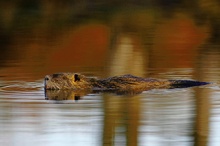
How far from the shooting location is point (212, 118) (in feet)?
30.0

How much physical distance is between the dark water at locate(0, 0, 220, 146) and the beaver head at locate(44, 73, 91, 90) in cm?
25

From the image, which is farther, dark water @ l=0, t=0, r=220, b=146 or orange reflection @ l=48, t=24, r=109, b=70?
orange reflection @ l=48, t=24, r=109, b=70

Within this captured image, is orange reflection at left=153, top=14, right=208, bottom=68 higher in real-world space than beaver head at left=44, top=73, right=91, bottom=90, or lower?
higher

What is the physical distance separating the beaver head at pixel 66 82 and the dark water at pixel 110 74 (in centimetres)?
25

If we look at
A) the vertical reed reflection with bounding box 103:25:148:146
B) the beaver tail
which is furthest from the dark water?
the beaver tail

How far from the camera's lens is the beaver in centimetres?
1166

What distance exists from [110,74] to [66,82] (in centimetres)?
156

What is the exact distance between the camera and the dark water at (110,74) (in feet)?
27.2

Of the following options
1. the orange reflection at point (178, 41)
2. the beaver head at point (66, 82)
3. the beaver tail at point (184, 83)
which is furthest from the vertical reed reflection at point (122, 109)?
the orange reflection at point (178, 41)

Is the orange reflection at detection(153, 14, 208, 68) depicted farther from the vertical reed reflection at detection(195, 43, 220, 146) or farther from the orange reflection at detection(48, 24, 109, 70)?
the orange reflection at detection(48, 24, 109, 70)

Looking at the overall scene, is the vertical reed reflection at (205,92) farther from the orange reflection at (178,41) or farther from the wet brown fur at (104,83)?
the wet brown fur at (104,83)

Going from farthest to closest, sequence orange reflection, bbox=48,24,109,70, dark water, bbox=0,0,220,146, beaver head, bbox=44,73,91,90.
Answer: orange reflection, bbox=48,24,109,70 < beaver head, bbox=44,73,91,90 < dark water, bbox=0,0,220,146

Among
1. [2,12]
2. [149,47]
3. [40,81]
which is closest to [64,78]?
[40,81]

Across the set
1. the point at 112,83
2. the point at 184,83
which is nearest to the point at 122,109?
the point at 112,83
